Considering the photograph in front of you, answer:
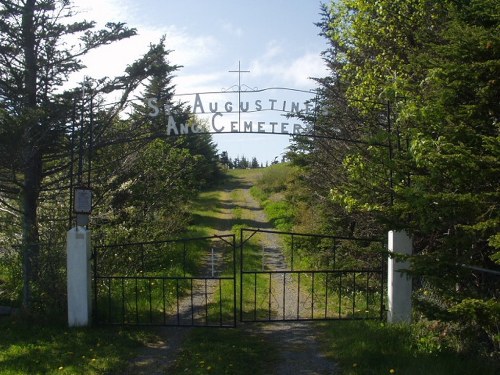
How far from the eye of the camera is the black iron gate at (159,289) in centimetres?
917

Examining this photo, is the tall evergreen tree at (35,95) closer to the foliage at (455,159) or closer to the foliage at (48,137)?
the foliage at (48,137)

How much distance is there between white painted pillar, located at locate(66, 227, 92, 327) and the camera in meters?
8.80

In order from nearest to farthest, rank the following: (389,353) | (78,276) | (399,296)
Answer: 1. (389,353)
2. (399,296)
3. (78,276)

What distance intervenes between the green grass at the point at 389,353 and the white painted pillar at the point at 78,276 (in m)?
3.85

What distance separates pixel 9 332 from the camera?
8734 mm

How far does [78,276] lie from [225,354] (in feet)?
9.45

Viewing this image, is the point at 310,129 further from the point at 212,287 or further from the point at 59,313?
the point at 59,313

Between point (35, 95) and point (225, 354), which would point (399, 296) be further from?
point (35, 95)

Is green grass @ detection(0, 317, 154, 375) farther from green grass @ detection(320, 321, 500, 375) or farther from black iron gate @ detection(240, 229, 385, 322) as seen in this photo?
green grass @ detection(320, 321, 500, 375)

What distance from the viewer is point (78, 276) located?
29.0ft

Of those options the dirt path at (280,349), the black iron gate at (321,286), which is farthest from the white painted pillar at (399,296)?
the dirt path at (280,349)

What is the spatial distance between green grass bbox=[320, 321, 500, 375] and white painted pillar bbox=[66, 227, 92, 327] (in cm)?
385

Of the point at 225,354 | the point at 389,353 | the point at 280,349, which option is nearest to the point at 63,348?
the point at 225,354

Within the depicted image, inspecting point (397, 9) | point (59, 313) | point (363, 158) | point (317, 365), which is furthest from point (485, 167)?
point (59, 313)
